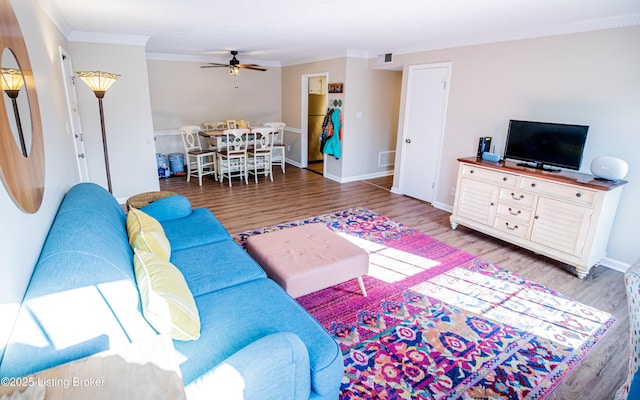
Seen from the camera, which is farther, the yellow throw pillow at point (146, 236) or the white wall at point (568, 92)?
the white wall at point (568, 92)

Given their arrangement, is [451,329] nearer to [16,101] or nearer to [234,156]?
[16,101]

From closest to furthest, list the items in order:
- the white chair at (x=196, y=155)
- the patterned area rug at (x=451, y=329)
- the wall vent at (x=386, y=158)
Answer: the patterned area rug at (x=451, y=329) < the white chair at (x=196, y=155) < the wall vent at (x=386, y=158)

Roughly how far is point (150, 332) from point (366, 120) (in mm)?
5603

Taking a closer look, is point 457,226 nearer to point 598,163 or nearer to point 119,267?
point 598,163

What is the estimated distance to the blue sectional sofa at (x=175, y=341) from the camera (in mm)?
1196

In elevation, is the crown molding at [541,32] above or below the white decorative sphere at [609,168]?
above

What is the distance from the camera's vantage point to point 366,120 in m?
6.40

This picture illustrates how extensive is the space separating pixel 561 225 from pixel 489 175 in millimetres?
875

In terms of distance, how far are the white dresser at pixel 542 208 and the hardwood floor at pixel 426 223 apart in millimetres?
172

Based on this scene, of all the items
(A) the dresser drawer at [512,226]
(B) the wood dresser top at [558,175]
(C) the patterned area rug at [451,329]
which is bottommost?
(C) the patterned area rug at [451,329]

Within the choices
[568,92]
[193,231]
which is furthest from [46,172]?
[568,92]

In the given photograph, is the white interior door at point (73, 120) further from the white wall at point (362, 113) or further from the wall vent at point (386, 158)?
the wall vent at point (386, 158)

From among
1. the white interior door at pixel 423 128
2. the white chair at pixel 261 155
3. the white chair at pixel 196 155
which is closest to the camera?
the white interior door at pixel 423 128

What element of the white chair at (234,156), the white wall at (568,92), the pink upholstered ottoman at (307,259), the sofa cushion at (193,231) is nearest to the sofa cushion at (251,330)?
the pink upholstered ottoman at (307,259)
